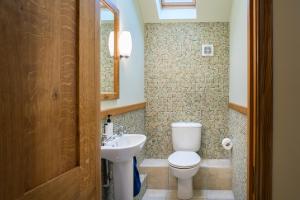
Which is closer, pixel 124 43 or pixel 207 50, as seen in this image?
pixel 124 43

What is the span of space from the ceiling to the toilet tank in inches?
54.7

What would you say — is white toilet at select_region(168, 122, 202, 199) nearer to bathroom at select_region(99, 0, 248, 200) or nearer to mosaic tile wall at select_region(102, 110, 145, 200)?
bathroom at select_region(99, 0, 248, 200)

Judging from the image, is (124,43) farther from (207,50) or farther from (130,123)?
(207,50)

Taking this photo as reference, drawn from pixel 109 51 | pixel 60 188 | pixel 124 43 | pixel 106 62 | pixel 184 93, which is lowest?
pixel 60 188

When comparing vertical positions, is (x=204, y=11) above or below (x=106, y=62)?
above

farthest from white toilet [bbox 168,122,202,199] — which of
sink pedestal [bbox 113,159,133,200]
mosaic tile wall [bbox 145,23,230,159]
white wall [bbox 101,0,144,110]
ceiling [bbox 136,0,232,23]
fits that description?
ceiling [bbox 136,0,232,23]

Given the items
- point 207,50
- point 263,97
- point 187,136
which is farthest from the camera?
point 207,50

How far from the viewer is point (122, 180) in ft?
7.45

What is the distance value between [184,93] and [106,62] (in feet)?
5.44

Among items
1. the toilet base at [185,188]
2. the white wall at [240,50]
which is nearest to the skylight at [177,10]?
the white wall at [240,50]

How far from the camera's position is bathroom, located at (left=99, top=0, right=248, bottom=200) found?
129 inches

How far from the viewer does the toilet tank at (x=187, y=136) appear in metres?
3.69

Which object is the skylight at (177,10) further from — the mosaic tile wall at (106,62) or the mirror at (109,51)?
the mosaic tile wall at (106,62)

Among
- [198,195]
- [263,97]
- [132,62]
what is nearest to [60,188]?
[263,97]
